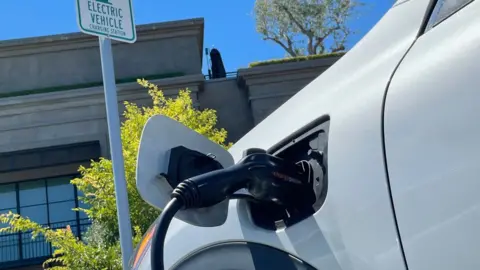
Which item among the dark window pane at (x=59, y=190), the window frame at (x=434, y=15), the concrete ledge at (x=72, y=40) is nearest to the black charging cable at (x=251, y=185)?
the window frame at (x=434, y=15)

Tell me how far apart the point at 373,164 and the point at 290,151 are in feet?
1.52

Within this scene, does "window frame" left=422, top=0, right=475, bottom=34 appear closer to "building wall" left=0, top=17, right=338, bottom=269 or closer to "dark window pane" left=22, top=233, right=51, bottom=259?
"building wall" left=0, top=17, right=338, bottom=269

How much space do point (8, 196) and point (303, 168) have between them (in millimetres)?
19487

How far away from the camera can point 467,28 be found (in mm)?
1487

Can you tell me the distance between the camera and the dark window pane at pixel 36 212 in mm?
→ 19844

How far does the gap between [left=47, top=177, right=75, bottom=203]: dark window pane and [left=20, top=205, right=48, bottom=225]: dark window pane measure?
348 millimetres

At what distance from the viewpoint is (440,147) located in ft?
4.68

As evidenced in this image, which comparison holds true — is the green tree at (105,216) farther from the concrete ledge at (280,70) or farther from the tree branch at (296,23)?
the tree branch at (296,23)

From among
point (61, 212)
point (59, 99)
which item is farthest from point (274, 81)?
point (61, 212)

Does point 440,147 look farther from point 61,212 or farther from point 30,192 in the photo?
point 30,192

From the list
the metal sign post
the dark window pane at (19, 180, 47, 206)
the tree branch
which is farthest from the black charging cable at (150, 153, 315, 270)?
the tree branch

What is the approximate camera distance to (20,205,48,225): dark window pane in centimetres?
1984

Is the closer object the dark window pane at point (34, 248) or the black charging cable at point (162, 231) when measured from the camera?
the black charging cable at point (162, 231)

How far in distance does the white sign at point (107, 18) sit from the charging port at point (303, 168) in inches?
107
